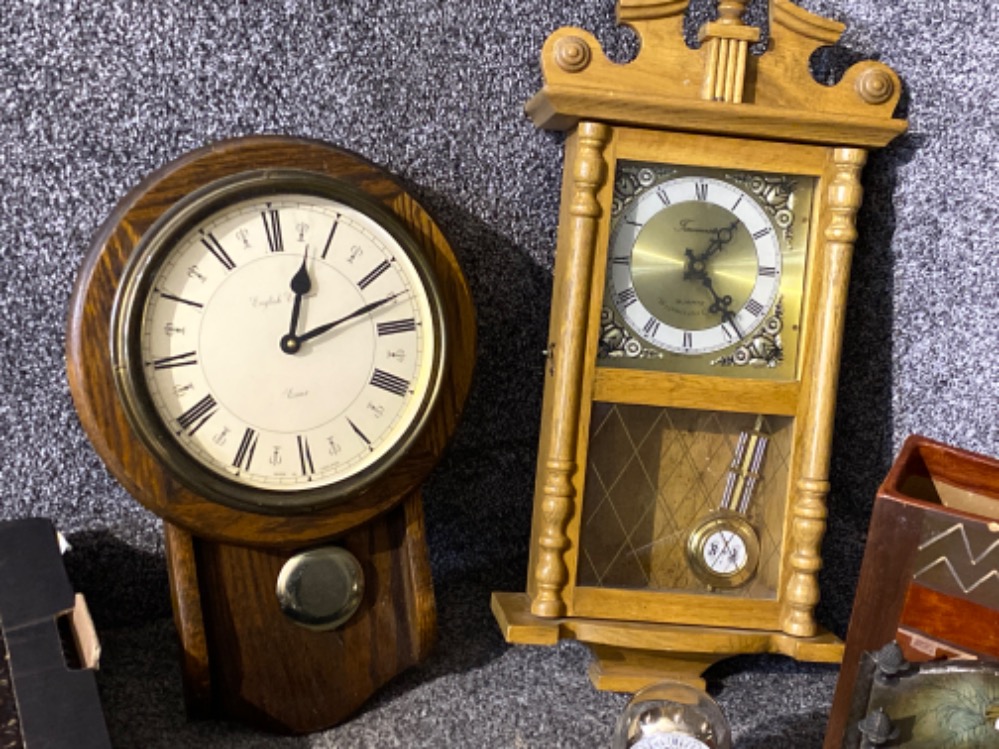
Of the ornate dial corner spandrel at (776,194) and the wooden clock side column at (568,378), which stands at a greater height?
the ornate dial corner spandrel at (776,194)

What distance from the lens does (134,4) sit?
81 centimetres

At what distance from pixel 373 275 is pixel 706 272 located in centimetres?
27

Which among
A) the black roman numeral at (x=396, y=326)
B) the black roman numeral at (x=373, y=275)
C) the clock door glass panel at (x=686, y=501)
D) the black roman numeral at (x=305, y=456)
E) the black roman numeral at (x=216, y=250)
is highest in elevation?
the black roman numeral at (x=216, y=250)

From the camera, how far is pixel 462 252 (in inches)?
A: 36.6

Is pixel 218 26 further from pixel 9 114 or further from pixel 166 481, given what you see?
pixel 166 481

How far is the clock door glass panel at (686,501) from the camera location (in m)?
0.86

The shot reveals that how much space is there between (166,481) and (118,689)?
7.8 inches

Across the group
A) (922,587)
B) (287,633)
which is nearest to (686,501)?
(922,587)

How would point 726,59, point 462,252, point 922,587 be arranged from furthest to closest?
point 462,252, point 726,59, point 922,587

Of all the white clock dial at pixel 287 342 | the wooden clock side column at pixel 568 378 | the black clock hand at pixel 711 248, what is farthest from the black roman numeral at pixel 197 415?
the black clock hand at pixel 711 248

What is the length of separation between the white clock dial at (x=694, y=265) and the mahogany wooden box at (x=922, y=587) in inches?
7.5

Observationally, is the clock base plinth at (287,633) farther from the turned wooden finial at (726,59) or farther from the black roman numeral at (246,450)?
the turned wooden finial at (726,59)

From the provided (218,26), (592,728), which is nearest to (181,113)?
(218,26)

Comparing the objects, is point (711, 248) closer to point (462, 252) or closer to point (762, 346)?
point (762, 346)
